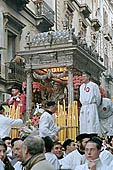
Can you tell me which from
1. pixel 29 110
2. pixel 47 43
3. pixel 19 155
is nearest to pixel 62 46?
pixel 47 43

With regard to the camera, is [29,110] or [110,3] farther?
[110,3]

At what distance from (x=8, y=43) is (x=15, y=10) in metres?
1.68

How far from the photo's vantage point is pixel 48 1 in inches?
1041

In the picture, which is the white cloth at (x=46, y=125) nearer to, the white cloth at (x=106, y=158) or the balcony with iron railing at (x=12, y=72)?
the white cloth at (x=106, y=158)

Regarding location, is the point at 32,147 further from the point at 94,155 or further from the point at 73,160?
the point at 73,160

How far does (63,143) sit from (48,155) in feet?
8.58

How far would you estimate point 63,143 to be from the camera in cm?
926

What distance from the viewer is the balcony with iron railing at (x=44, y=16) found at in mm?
24672

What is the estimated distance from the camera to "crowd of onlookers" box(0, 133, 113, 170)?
179 inches

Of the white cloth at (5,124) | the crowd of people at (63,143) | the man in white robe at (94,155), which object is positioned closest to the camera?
the crowd of people at (63,143)

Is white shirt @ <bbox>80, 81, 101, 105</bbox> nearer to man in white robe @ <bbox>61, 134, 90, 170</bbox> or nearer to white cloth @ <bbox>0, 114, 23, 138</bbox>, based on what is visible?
white cloth @ <bbox>0, 114, 23, 138</bbox>

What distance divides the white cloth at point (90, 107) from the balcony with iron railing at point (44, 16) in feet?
45.7

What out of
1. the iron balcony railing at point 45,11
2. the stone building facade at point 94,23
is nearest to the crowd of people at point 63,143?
the iron balcony railing at point 45,11

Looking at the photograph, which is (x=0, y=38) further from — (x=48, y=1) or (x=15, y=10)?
(x=48, y=1)
